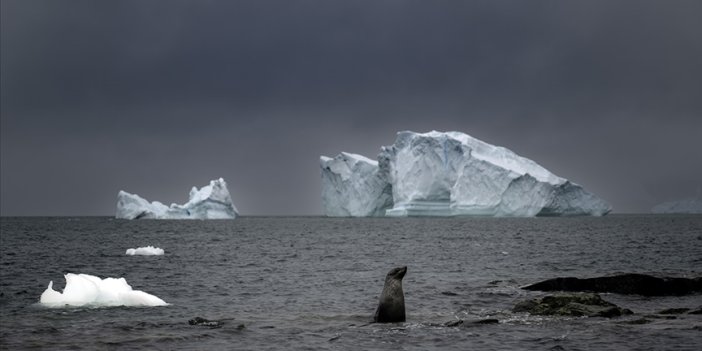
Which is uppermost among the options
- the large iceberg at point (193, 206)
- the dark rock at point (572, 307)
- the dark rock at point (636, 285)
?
the large iceberg at point (193, 206)

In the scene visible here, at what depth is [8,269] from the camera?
29.8m

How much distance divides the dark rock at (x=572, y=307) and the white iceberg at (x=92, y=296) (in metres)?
8.89

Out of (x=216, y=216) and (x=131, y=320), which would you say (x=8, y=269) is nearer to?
(x=131, y=320)

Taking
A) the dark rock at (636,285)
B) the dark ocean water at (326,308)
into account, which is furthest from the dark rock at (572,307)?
the dark rock at (636,285)

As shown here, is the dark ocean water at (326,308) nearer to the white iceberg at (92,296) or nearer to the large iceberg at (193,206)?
the white iceberg at (92,296)

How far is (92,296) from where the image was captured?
18.2 m

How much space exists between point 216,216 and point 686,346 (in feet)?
307

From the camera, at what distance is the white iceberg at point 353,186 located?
322 ft

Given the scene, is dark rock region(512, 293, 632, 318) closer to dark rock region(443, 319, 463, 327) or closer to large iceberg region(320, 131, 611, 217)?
dark rock region(443, 319, 463, 327)

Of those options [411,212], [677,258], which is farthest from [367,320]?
[411,212]

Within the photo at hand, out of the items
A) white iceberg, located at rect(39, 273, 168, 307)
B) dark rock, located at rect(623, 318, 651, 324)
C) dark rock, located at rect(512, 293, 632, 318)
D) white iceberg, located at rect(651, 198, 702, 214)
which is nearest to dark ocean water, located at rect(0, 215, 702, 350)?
dark rock, located at rect(623, 318, 651, 324)

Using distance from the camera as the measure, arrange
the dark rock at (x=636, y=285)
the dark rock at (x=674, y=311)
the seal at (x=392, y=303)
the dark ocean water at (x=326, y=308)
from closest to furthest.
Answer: the dark ocean water at (x=326, y=308) < the seal at (x=392, y=303) < the dark rock at (x=674, y=311) < the dark rock at (x=636, y=285)

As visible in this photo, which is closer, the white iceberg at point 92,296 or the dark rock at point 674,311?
the dark rock at point 674,311

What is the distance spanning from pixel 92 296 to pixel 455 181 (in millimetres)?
77733
